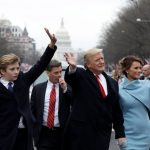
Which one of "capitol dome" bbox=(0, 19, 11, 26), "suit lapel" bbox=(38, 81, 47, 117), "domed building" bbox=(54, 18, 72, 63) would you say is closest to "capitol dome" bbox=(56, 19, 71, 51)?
"domed building" bbox=(54, 18, 72, 63)

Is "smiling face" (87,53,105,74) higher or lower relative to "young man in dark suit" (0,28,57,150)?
higher

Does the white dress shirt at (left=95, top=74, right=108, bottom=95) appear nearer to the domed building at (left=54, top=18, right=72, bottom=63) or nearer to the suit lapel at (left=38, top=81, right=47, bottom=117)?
the suit lapel at (left=38, top=81, right=47, bottom=117)

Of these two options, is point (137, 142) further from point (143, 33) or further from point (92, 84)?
point (143, 33)

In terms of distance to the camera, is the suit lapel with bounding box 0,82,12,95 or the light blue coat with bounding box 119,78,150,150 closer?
the suit lapel with bounding box 0,82,12,95

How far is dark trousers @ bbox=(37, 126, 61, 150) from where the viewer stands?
7688mm

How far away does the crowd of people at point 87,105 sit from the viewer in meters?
6.39

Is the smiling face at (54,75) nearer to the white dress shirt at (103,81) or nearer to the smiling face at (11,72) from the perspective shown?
the white dress shirt at (103,81)

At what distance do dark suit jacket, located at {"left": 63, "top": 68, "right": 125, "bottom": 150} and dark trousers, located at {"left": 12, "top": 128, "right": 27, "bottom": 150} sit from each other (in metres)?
0.53

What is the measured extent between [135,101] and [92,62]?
2.31 feet

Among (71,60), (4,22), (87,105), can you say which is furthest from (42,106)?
(4,22)

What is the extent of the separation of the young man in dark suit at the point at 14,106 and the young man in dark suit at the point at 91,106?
45 centimetres

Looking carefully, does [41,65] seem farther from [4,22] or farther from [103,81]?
[4,22]

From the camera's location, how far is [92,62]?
6.65m

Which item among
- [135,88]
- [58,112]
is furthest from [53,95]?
[135,88]
